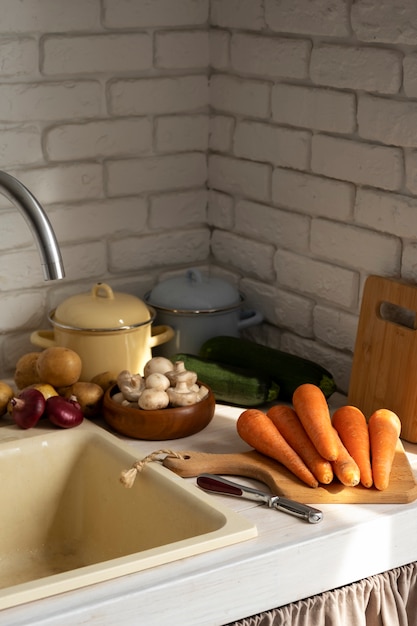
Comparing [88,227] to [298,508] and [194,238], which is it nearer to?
[194,238]

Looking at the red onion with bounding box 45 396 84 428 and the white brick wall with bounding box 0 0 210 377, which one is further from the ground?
the white brick wall with bounding box 0 0 210 377

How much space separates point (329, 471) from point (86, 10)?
2.99 ft

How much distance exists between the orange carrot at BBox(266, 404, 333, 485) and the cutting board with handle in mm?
172

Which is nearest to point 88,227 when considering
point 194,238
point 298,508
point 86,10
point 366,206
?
point 194,238

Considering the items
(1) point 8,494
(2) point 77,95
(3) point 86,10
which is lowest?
(1) point 8,494

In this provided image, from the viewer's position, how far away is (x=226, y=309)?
1747 mm

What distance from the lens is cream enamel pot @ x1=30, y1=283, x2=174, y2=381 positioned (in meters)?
1.61

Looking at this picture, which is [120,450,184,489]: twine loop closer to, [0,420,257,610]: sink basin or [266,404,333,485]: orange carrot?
Answer: [0,420,257,610]: sink basin

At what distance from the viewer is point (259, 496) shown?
1.25 meters

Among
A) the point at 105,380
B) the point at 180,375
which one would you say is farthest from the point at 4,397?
the point at 180,375

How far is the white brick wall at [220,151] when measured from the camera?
1.54 metres

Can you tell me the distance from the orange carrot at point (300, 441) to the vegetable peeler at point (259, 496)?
0.07 m

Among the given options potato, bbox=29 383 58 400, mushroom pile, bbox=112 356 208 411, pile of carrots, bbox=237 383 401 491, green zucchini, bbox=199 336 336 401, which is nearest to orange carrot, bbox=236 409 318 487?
pile of carrots, bbox=237 383 401 491

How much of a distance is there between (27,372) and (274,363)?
0.41 meters
